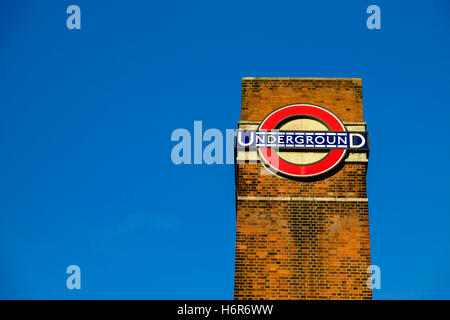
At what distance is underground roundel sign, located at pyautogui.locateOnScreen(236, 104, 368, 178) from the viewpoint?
1500cm

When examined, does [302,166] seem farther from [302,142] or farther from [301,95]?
[301,95]

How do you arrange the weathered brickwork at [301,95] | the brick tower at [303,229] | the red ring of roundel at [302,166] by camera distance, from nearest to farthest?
the brick tower at [303,229] < the red ring of roundel at [302,166] < the weathered brickwork at [301,95]

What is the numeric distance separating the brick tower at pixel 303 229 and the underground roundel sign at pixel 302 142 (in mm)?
217

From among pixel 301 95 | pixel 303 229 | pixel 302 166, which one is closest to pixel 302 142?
pixel 302 166

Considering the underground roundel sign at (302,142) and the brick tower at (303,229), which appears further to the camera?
the underground roundel sign at (302,142)

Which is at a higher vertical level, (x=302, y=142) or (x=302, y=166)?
(x=302, y=142)

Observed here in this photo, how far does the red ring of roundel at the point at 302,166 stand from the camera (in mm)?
14945

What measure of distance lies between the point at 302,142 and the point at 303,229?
253 centimetres

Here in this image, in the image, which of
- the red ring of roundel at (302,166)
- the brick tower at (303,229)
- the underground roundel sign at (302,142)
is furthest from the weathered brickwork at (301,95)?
the underground roundel sign at (302,142)

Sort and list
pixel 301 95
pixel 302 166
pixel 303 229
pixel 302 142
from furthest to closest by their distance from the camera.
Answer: pixel 301 95
pixel 302 142
pixel 302 166
pixel 303 229

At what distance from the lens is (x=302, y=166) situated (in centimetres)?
1501

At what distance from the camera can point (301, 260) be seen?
14102mm

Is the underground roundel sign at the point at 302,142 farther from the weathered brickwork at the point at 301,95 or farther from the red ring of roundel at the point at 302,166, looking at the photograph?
the weathered brickwork at the point at 301,95
